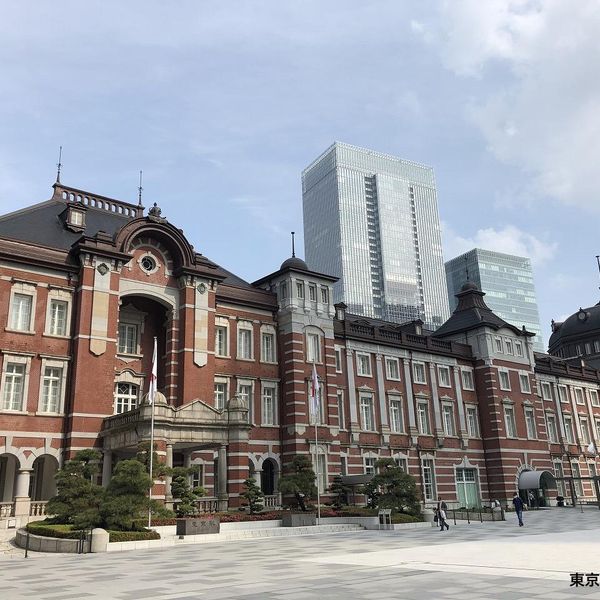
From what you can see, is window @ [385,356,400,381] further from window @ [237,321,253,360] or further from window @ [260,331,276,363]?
window @ [237,321,253,360]

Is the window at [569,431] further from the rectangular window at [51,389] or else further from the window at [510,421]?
the rectangular window at [51,389]

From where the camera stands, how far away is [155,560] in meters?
18.2

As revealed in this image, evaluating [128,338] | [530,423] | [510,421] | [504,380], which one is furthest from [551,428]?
[128,338]

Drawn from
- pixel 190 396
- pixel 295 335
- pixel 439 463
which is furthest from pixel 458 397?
pixel 190 396

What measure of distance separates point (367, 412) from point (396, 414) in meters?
2.97

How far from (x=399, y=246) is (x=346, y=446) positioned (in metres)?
120

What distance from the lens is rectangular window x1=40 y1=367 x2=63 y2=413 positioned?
98.0 ft

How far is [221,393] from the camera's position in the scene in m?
36.1

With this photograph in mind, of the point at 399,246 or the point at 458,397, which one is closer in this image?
the point at 458,397

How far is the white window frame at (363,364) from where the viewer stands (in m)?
43.2

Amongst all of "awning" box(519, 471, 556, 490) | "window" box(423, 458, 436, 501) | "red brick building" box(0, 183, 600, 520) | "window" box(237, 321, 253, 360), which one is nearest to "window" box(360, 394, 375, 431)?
"red brick building" box(0, 183, 600, 520)

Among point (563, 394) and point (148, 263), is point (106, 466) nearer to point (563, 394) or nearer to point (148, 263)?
point (148, 263)

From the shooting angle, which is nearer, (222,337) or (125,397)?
(125,397)

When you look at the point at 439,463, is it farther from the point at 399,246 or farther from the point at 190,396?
the point at 399,246
